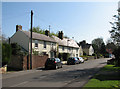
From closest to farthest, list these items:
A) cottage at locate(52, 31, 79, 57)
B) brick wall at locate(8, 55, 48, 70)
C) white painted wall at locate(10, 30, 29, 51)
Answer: brick wall at locate(8, 55, 48, 70) → white painted wall at locate(10, 30, 29, 51) → cottage at locate(52, 31, 79, 57)

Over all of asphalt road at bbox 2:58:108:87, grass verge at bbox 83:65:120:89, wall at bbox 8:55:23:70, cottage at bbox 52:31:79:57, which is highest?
cottage at bbox 52:31:79:57

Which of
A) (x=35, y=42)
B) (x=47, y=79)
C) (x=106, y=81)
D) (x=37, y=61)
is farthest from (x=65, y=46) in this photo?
(x=106, y=81)

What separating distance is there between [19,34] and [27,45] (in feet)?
13.5

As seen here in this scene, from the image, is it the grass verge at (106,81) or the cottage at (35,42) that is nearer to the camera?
the grass verge at (106,81)

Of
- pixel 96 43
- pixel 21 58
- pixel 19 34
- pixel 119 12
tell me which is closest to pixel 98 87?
pixel 21 58

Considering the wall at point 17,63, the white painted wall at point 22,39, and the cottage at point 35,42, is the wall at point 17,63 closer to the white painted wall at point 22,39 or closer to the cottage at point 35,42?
the cottage at point 35,42

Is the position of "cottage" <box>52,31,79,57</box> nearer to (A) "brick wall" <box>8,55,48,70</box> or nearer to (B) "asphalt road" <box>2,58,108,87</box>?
(A) "brick wall" <box>8,55,48,70</box>

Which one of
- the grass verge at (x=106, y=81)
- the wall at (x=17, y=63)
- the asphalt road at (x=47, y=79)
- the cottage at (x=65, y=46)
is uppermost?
the cottage at (x=65, y=46)

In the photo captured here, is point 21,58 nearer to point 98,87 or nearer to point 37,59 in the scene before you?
point 37,59

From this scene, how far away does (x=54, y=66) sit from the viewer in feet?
70.6

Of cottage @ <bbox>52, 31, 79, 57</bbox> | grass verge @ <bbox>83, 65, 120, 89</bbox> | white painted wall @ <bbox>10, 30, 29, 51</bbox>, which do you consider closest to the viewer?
grass verge @ <bbox>83, 65, 120, 89</bbox>

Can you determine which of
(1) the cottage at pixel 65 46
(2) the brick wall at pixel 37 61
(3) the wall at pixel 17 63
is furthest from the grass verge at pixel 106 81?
(1) the cottage at pixel 65 46

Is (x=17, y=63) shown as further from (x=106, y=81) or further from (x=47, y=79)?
(x=106, y=81)

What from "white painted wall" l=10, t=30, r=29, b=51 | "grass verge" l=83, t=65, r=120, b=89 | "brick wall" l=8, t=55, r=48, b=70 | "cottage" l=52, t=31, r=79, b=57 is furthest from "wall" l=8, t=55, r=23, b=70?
"cottage" l=52, t=31, r=79, b=57
